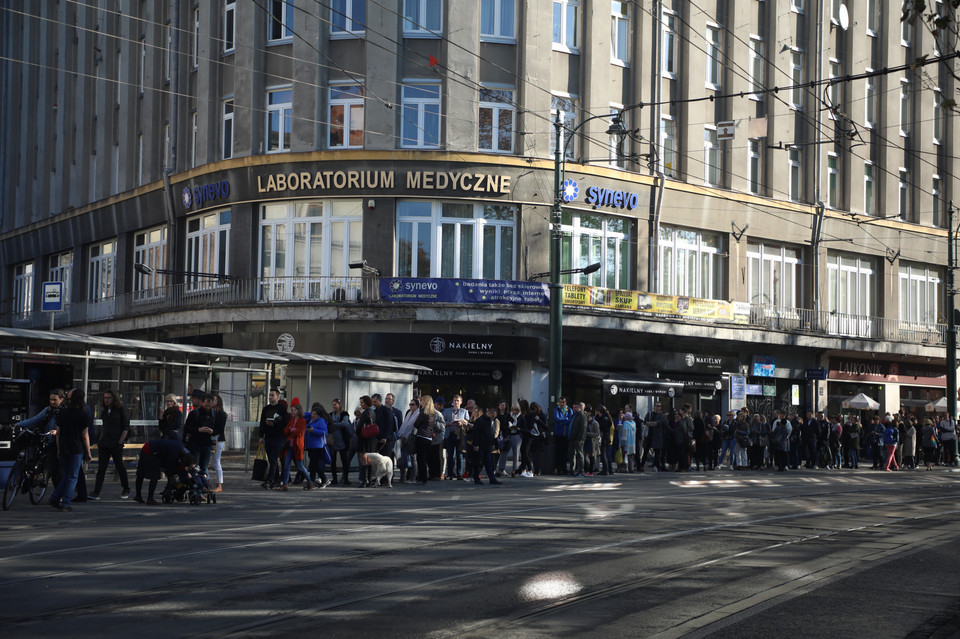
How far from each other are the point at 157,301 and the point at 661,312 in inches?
654

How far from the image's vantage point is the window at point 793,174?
141ft

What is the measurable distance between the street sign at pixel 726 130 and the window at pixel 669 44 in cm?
266

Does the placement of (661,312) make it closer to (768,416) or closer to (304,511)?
(768,416)

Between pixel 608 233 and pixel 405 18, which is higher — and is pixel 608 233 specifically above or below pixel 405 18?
below

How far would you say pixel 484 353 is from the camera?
34719 millimetres

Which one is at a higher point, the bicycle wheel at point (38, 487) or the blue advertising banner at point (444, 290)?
the blue advertising banner at point (444, 290)

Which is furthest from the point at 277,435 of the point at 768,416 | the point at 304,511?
the point at 768,416

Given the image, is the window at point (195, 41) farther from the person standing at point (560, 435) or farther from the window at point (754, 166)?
the window at point (754, 166)

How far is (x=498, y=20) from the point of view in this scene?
35.3 m

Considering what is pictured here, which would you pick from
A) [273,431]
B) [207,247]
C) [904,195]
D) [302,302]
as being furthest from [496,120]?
[904,195]

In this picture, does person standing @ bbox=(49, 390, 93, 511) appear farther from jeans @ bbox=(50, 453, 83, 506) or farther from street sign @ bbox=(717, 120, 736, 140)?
street sign @ bbox=(717, 120, 736, 140)

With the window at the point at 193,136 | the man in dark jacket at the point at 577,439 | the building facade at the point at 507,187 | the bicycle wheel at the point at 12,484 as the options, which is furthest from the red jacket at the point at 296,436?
the window at the point at 193,136

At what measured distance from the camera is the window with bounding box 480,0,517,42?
35250mm

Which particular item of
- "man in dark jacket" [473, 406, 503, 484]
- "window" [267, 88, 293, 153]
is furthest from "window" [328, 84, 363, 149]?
"man in dark jacket" [473, 406, 503, 484]
